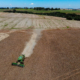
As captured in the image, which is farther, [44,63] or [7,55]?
[7,55]

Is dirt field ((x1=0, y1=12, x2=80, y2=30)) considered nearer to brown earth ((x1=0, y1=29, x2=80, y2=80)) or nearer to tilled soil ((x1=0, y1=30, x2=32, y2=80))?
tilled soil ((x1=0, y1=30, x2=32, y2=80))

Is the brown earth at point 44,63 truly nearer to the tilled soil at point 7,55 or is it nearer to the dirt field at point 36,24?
the tilled soil at point 7,55

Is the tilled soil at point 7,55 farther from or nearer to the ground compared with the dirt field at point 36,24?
nearer to the ground

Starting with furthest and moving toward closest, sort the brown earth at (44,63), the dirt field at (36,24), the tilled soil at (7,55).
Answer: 1. the dirt field at (36,24)
2. the tilled soil at (7,55)
3. the brown earth at (44,63)

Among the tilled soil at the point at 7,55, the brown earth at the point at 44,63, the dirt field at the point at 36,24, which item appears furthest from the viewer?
the dirt field at the point at 36,24

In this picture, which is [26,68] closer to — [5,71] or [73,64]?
[5,71]

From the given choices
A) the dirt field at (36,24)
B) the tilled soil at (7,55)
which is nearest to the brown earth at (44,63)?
the tilled soil at (7,55)

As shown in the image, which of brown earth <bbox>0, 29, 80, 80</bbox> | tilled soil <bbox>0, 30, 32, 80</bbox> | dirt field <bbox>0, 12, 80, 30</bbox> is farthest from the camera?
dirt field <bbox>0, 12, 80, 30</bbox>

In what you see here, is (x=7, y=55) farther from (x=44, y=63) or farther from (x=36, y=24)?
(x=36, y=24)

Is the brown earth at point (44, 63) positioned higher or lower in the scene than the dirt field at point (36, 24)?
lower

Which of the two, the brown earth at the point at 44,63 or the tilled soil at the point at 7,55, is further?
the tilled soil at the point at 7,55

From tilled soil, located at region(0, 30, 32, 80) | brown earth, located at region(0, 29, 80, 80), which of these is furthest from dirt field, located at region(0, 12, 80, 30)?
brown earth, located at region(0, 29, 80, 80)

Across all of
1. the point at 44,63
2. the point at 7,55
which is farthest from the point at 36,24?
the point at 44,63
